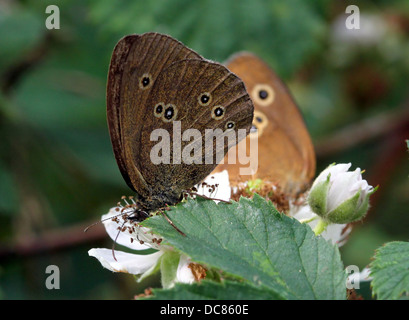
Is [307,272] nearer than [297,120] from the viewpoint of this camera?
Yes

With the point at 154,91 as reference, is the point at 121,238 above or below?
below

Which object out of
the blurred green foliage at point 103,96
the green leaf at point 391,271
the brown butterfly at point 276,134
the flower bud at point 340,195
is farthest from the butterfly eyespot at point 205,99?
the blurred green foliage at point 103,96

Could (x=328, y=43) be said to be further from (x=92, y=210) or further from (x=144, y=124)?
(x=144, y=124)

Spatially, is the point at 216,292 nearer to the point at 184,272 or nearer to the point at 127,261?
the point at 184,272

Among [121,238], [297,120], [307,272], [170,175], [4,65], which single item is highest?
[4,65]

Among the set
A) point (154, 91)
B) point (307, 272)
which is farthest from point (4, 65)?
point (307, 272)

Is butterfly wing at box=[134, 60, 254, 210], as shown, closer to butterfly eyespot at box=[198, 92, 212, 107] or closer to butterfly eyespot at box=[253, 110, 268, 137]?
butterfly eyespot at box=[198, 92, 212, 107]

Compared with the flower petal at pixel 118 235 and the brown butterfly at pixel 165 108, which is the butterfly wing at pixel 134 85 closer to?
the brown butterfly at pixel 165 108
